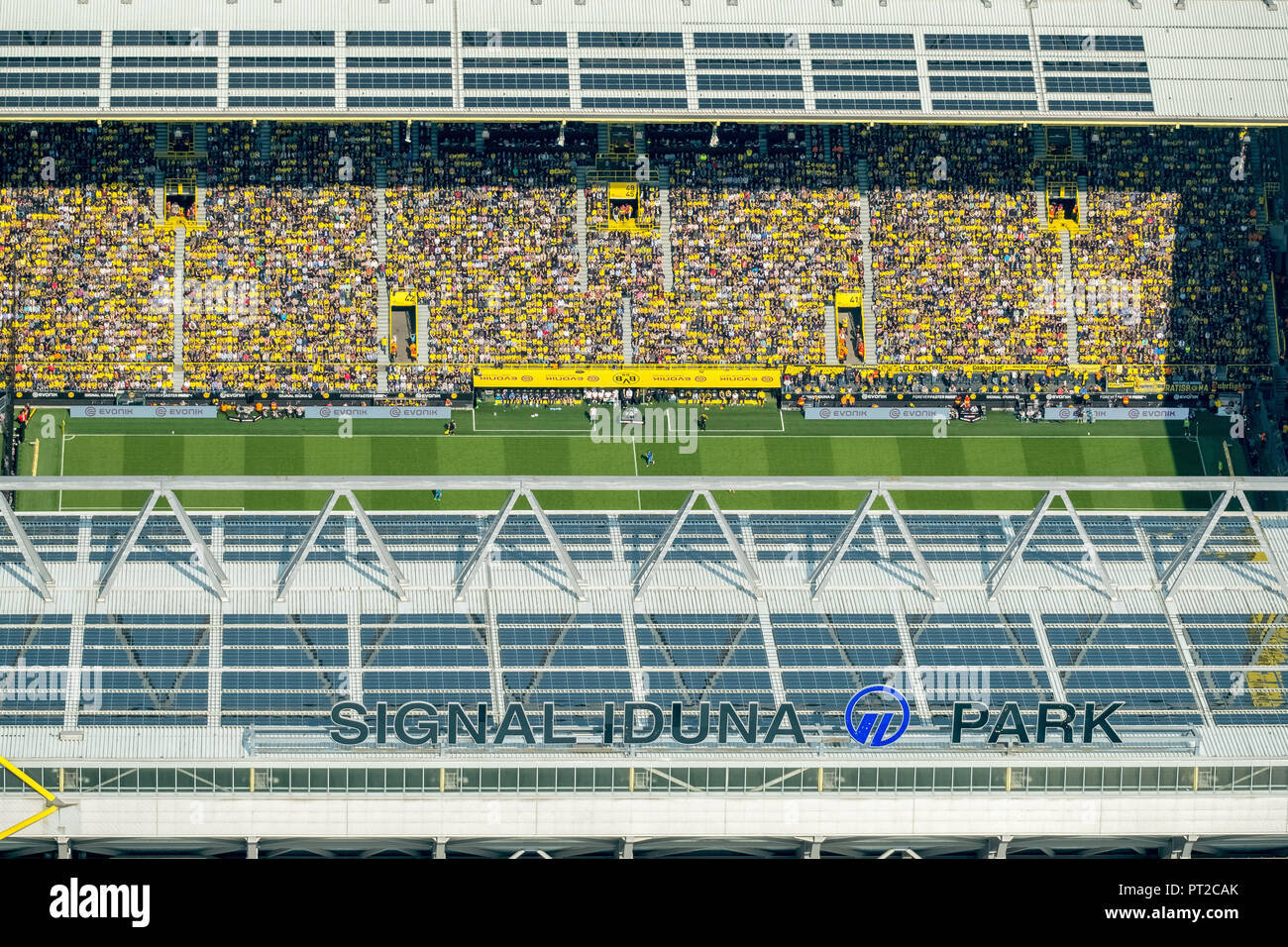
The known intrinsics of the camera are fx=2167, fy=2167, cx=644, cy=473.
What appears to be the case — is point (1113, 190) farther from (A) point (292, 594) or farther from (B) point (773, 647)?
(A) point (292, 594)

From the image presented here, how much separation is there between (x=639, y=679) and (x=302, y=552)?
66.5ft

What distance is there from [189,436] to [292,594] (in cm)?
2612

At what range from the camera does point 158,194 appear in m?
149

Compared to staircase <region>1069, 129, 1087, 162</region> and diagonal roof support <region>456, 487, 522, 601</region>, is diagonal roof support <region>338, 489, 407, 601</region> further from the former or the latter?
staircase <region>1069, 129, 1087, 162</region>

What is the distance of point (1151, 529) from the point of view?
13150cm

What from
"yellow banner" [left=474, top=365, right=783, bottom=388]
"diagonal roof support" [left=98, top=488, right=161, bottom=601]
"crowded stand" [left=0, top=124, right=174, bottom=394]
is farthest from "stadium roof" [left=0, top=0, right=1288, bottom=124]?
"diagonal roof support" [left=98, top=488, right=161, bottom=601]

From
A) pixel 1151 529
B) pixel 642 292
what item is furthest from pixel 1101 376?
pixel 642 292

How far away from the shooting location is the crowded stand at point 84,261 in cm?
14625

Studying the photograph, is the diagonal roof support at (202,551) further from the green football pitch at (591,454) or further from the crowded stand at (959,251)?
the crowded stand at (959,251)

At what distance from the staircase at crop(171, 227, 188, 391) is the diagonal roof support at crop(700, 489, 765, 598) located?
136ft

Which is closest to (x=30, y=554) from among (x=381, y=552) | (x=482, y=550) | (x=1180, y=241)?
(x=381, y=552)

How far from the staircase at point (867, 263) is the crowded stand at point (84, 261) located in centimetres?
4769

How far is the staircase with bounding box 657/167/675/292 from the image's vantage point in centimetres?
15025

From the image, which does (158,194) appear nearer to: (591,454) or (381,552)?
(591,454)
